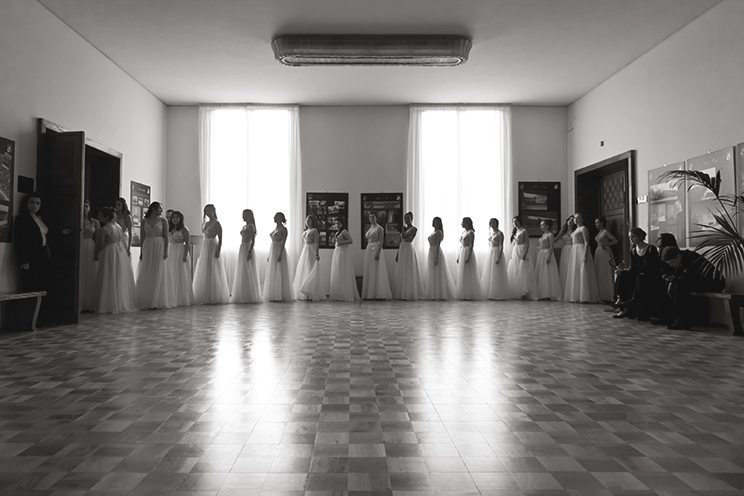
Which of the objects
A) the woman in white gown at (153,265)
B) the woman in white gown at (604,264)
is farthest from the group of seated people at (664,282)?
the woman in white gown at (153,265)

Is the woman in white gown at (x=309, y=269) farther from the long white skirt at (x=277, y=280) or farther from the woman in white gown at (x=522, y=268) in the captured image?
the woman in white gown at (x=522, y=268)

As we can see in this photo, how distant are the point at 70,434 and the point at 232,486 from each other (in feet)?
3.49

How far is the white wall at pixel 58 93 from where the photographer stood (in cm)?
641

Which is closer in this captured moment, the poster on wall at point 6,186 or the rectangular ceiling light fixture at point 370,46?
the poster on wall at point 6,186

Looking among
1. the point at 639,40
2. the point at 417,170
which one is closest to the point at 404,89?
the point at 417,170

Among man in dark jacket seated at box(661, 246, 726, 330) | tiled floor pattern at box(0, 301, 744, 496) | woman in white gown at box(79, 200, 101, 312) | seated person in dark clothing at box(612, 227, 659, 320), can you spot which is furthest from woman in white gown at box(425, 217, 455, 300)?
woman in white gown at box(79, 200, 101, 312)

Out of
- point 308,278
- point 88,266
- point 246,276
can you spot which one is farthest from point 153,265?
point 308,278

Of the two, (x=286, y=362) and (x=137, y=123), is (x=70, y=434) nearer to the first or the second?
(x=286, y=362)

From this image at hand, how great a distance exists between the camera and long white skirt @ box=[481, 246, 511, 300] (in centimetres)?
1138

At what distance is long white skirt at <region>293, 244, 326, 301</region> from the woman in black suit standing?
4.95 metres

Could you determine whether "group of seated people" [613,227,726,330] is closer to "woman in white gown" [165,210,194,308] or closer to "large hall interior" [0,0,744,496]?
"large hall interior" [0,0,744,496]

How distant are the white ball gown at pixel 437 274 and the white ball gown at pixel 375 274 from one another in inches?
34.2

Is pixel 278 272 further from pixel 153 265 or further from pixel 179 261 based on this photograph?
pixel 153 265

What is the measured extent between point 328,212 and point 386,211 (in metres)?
1.31
